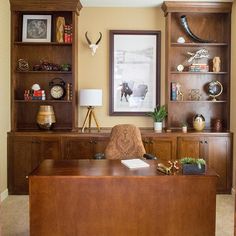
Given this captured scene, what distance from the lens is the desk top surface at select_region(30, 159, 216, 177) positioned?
3.08 m

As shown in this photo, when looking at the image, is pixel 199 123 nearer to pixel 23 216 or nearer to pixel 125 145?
pixel 125 145

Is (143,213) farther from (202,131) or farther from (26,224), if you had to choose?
(202,131)

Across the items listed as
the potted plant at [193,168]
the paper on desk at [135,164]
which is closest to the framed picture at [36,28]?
the paper on desk at [135,164]

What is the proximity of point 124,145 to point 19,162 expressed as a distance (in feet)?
5.11

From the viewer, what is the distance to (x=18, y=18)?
5129 millimetres

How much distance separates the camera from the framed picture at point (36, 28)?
5.14 metres

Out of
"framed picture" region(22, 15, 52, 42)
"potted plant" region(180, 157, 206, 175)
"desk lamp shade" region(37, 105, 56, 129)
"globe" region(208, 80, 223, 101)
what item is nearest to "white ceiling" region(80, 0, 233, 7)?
"framed picture" region(22, 15, 52, 42)

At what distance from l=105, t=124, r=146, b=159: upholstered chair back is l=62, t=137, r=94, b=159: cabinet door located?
63 cm

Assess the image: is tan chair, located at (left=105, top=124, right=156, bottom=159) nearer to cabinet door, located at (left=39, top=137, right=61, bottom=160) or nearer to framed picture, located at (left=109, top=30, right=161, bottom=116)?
cabinet door, located at (left=39, top=137, right=61, bottom=160)

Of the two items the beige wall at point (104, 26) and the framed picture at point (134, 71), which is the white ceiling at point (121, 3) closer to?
the beige wall at point (104, 26)

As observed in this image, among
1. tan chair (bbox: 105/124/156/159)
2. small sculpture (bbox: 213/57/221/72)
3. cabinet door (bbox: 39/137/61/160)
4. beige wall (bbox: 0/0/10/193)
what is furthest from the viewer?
small sculpture (bbox: 213/57/221/72)

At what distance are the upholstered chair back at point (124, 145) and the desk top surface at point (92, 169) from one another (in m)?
0.64

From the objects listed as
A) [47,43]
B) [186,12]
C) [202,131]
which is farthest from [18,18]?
[202,131]

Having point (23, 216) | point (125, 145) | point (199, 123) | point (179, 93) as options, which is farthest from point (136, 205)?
point (179, 93)
